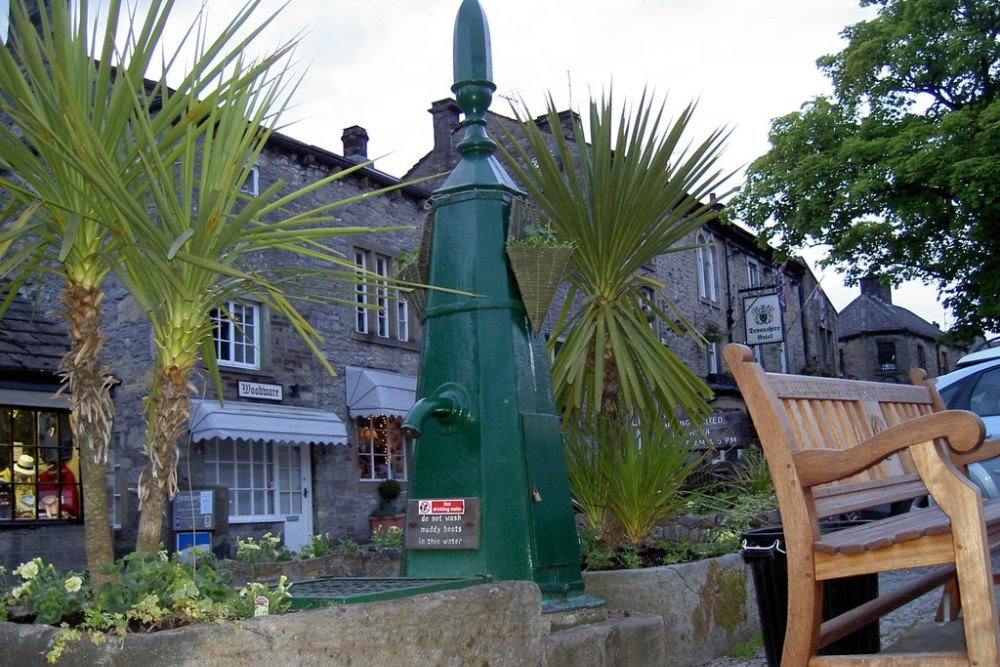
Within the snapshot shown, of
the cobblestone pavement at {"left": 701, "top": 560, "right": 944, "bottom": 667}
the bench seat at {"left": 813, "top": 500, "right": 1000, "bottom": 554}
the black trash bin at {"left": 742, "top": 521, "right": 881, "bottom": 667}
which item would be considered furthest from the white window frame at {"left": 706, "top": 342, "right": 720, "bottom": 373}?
the bench seat at {"left": 813, "top": 500, "right": 1000, "bottom": 554}

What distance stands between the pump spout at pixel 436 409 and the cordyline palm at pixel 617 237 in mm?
1404

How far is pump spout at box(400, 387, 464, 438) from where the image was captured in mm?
4133

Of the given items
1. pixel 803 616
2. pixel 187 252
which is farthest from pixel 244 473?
pixel 803 616

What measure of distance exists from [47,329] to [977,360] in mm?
9474

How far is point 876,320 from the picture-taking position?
150 feet

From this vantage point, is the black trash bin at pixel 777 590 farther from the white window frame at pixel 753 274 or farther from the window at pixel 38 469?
the white window frame at pixel 753 274

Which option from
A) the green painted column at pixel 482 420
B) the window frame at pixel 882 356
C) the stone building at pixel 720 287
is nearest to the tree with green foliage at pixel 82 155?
the green painted column at pixel 482 420

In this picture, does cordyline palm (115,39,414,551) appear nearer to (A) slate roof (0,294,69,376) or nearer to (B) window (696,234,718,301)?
(A) slate roof (0,294,69,376)

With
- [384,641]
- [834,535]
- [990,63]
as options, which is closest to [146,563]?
[384,641]

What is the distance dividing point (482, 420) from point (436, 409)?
0.67 ft

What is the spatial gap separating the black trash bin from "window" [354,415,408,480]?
14903 millimetres

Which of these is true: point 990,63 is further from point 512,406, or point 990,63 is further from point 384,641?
point 384,641

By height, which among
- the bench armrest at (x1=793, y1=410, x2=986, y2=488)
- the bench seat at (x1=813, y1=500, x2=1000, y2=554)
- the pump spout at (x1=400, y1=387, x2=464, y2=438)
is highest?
the pump spout at (x1=400, y1=387, x2=464, y2=438)

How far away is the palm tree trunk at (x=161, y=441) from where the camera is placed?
318 centimetres
